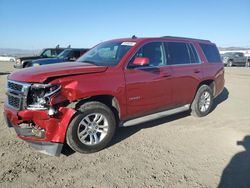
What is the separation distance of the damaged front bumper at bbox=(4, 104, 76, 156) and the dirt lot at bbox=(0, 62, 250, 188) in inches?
11.2

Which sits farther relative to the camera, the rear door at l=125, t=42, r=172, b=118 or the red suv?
the rear door at l=125, t=42, r=172, b=118

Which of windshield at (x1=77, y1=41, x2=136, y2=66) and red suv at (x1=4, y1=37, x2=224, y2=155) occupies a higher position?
windshield at (x1=77, y1=41, x2=136, y2=66)

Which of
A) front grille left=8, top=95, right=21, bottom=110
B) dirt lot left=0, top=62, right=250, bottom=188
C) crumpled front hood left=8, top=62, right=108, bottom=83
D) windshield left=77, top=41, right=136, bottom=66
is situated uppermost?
windshield left=77, top=41, right=136, bottom=66

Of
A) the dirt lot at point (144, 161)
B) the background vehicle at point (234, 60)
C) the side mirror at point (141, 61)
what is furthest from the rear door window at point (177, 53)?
the background vehicle at point (234, 60)

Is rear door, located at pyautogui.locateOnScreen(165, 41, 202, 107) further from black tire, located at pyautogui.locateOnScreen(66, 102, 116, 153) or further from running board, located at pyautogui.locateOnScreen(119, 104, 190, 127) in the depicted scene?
black tire, located at pyautogui.locateOnScreen(66, 102, 116, 153)

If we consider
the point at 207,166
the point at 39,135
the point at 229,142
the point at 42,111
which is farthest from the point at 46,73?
the point at 229,142

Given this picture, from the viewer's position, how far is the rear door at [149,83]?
178 inches

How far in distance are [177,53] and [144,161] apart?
9.12 ft

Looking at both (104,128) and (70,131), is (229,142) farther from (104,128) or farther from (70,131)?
(70,131)

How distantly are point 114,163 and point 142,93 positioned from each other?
1494mm

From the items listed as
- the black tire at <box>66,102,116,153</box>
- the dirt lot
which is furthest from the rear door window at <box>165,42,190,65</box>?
the black tire at <box>66,102,116,153</box>

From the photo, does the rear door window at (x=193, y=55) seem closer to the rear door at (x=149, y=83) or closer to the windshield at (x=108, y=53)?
the rear door at (x=149, y=83)

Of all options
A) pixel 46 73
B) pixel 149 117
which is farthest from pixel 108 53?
pixel 46 73

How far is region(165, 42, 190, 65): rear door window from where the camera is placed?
5.35 m
